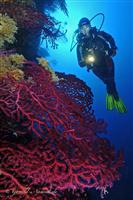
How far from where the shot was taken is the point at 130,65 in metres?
35.2

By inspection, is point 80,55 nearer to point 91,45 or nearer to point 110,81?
point 91,45

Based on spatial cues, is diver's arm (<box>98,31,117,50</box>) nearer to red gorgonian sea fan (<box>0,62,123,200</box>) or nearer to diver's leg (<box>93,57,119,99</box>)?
diver's leg (<box>93,57,119,99</box>)

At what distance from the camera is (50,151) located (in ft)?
7.47

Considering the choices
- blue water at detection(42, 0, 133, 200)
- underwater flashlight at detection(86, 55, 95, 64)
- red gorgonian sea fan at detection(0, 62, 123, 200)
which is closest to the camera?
red gorgonian sea fan at detection(0, 62, 123, 200)

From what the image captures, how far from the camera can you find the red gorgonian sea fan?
2215mm

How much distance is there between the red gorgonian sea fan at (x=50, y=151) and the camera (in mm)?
2215

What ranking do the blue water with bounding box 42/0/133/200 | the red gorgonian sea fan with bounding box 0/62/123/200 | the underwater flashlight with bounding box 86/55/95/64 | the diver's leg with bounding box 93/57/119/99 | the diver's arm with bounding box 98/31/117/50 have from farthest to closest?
the blue water with bounding box 42/0/133/200, the diver's leg with bounding box 93/57/119/99, the underwater flashlight with bounding box 86/55/95/64, the diver's arm with bounding box 98/31/117/50, the red gorgonian sea fan with bounding box 0/62/123/200

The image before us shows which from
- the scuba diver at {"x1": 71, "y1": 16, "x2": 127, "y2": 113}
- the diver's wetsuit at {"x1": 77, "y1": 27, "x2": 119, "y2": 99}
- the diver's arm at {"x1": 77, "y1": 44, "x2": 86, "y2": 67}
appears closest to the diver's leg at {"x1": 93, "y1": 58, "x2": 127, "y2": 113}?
the diver's wetsuit at {"x1": 77, "y1": 27, "x2": 119, "y2": 99}

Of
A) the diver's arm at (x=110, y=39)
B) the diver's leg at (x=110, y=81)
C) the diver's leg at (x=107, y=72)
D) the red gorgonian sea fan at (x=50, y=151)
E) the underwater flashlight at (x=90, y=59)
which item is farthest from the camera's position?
the diver's leg at (x=110, y=81)

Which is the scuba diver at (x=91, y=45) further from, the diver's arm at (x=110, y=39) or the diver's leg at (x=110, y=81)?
the diver's leg at (x=110, y=81)

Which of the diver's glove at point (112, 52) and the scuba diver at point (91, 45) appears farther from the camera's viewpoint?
the scuba diver at point (91, 45)

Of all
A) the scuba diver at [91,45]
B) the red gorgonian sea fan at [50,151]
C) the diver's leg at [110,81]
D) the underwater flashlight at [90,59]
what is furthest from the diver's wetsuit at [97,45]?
the red gorgonian sea fan at [50,151]

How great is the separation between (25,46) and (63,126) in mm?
2839

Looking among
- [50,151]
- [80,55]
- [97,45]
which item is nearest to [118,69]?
[97,45]
